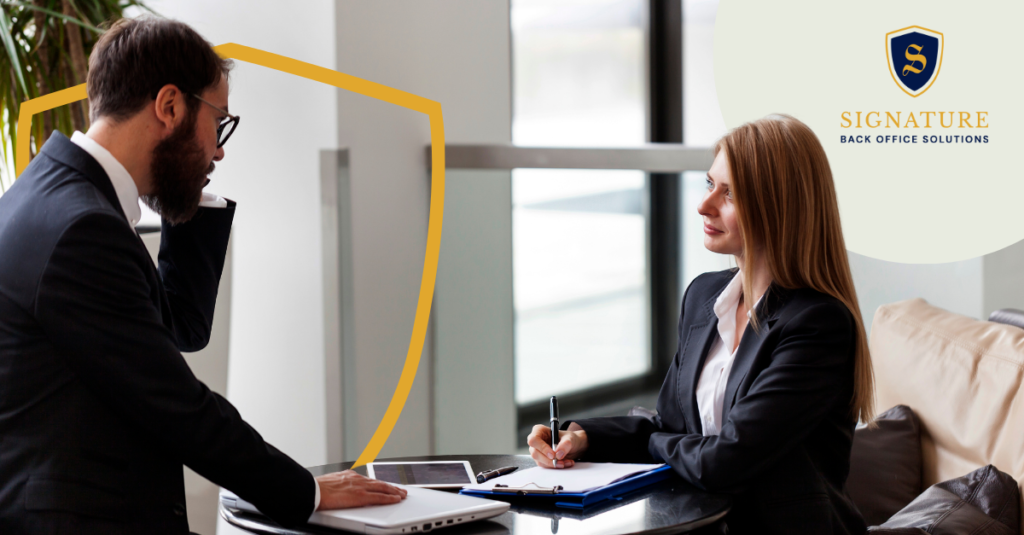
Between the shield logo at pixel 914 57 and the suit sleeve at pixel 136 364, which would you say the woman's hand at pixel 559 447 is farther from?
the shield logo at pixel 914 57

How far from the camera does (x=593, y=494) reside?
4.54ft

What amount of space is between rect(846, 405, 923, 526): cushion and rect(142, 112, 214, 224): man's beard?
160 centimetres

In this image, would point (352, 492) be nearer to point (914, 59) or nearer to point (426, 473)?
point (426, 473)

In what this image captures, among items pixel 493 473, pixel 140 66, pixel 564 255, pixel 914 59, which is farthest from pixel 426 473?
pixel 914 59

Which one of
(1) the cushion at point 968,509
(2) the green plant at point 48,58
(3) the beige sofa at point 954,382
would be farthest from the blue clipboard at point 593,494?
(2) the green plant at point 48,58

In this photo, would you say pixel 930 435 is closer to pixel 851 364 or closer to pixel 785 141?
pixel 851 364

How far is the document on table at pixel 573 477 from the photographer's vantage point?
4.70ft

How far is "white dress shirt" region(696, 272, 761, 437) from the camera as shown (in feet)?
5.48

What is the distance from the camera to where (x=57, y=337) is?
119cm

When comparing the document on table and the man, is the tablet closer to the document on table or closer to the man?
the document on table

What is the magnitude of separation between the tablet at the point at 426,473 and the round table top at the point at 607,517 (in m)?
0.15

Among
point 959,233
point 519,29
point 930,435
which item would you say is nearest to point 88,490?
point 930,435

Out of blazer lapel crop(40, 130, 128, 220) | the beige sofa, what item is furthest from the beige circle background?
blazer lapel crop(40, 130, 128, 220)

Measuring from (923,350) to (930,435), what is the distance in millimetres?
204
